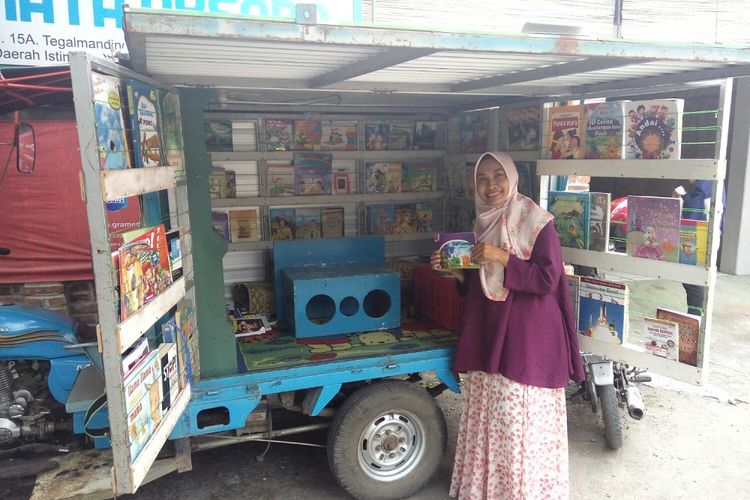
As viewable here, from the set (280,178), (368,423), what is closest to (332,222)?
(280,178)

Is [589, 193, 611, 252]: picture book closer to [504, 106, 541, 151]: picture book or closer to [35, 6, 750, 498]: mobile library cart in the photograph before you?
[35, 6, 750, 498]: mobile library cart

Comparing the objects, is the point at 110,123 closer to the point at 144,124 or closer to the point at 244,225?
the point at 144,124

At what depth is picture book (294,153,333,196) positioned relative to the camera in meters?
4.86

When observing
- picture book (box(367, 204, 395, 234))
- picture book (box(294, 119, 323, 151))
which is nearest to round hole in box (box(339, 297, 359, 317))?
picture book (box(367, 204, 395, 234))

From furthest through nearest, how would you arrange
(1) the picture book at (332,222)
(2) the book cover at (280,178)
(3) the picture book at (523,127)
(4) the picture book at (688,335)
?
(1) the picture book at (332,222) < (2) the book cover at (280,178) < (3) the picture book at (523,127) < (4) the picture book at (688,335)

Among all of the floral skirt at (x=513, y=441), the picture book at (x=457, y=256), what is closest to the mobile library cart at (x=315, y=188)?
the floral skirt at (x=513, y=441)

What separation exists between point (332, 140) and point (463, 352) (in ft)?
7.56

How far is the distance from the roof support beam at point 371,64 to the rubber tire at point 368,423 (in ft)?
5.65

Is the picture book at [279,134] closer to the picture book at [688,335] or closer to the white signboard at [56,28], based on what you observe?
the white signboard at [56,28]

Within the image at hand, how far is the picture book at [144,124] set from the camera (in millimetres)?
2410

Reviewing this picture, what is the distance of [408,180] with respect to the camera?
520cm

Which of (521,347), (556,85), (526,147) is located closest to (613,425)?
(521,347)

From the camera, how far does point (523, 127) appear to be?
4.16 m

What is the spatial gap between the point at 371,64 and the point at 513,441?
205cm
